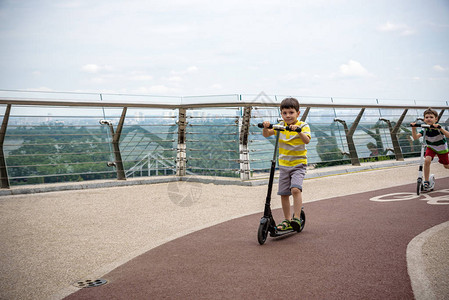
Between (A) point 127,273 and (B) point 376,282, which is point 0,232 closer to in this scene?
(A) point 127,273

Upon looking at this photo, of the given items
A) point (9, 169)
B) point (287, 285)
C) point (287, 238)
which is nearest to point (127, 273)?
point (287, 285)

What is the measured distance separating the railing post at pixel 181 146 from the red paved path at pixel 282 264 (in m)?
5.23

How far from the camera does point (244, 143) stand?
11.3m

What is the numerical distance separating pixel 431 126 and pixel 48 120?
25.6 ft

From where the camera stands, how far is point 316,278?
4285mm

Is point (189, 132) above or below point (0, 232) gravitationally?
above

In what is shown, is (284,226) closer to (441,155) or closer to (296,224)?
(296,224)

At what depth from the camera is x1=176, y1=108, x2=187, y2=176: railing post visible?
11914 mm

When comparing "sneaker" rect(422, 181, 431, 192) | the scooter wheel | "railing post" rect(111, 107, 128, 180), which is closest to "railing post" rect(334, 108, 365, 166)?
"sneaker" rect(422, 181, 431, 192)

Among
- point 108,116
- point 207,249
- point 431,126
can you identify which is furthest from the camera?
point 108,116

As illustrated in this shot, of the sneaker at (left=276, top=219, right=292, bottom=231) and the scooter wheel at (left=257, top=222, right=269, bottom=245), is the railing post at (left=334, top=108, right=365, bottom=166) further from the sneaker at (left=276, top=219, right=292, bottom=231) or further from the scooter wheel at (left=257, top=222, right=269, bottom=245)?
the scooter wheel at (left=257, top=222, right=269, bottom=245)

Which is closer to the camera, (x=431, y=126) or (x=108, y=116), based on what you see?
(x=431, y=126)

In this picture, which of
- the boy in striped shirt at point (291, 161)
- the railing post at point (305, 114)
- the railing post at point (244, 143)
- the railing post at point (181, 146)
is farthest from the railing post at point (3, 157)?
the railing post at point (305, 114)

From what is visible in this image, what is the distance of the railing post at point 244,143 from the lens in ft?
36.7
